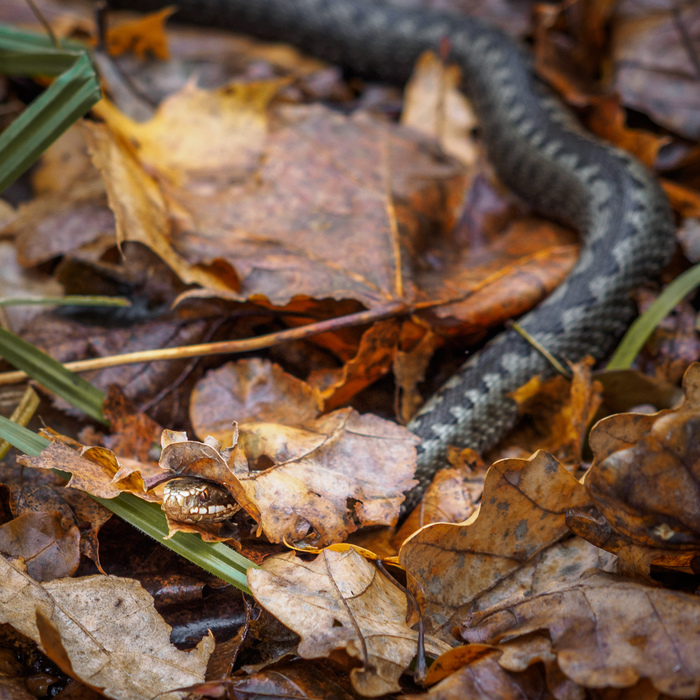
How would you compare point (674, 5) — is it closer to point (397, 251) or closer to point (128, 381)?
point (397, 251)

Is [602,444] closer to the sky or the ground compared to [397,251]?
closer to the ground

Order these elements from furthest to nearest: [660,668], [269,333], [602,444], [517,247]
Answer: [517,247] → [269,333] → [602,444] → [660,668]

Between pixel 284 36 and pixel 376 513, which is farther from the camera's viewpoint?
pixel 284 36

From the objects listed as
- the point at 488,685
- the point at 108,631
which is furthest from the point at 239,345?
the point at 488,685

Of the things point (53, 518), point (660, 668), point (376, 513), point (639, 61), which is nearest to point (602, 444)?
point (660, 668)

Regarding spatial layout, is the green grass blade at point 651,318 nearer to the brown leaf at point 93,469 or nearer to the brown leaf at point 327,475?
the brown leaf at point 327,475

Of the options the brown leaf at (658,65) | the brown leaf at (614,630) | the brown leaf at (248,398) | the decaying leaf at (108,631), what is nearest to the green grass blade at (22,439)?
the decaying leaf at (108,631)
